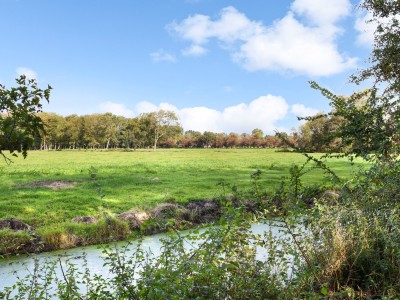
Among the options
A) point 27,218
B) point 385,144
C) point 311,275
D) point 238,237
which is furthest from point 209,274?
point 27,218

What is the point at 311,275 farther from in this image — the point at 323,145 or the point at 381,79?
the point at 381,79

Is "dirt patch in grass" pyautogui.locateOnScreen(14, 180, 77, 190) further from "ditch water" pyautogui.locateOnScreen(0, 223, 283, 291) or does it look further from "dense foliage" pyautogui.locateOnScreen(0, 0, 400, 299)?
"dense foliage" pyautogui.locateOnScreen(0, 0, 400, 299)

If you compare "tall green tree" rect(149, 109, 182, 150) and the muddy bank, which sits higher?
"tall green tree" rect(149, 109, 182, 150)

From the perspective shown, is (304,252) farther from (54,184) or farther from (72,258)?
(54,184)

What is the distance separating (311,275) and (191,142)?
6323 inches

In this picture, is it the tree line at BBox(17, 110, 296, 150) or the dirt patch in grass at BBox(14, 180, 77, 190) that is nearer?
the dirt patch in grass at BBox(14, 180, 77, 190)

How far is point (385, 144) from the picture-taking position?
7.07 meters

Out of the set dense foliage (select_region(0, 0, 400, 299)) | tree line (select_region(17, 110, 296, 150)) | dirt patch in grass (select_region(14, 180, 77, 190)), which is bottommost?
dirt patch in grass (select_region(14, 180, 77, 190))

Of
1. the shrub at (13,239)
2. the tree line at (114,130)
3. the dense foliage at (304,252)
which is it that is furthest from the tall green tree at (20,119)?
the tree line at (114,130)

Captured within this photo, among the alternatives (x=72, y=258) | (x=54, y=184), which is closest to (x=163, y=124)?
(x=54, y=184)

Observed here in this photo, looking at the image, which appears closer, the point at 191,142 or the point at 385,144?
the point at 385,144

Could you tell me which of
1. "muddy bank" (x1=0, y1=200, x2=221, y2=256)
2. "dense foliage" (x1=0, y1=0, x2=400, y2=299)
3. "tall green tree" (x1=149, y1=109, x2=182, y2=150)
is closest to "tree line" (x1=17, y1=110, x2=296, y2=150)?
"tall green tree" (x1=149, y1=109, x2=182, y2=150)

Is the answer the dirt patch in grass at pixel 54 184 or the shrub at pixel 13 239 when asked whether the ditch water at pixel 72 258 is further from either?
the dirt patch in grass at pixel 54 184

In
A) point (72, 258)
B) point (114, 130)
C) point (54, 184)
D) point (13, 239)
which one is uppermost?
point (114, 130)
